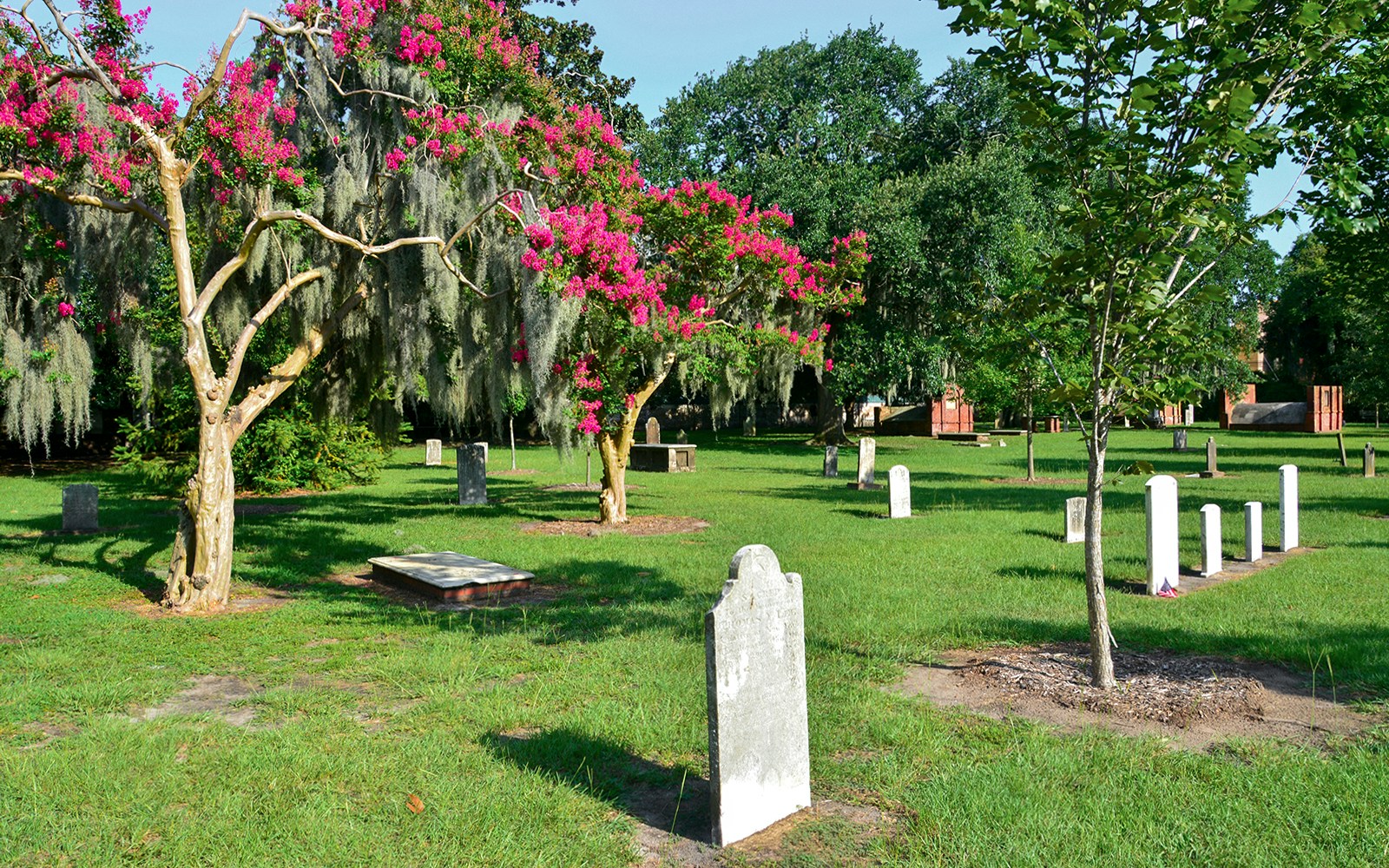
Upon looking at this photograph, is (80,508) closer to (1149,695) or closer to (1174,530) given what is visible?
(1149,695)

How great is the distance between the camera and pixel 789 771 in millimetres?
4070

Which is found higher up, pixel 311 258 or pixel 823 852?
pixel 311 258

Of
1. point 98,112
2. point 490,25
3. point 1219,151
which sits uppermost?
point 490,25

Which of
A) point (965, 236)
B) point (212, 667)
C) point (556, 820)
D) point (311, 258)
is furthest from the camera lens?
point (965, 236)

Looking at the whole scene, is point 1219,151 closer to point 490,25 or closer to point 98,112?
point 490,25

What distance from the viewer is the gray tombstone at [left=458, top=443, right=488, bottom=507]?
54.9 feet

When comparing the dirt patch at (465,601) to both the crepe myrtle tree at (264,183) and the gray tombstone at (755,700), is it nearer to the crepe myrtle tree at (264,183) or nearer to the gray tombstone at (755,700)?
the crepe myrtle tree at (264,183)

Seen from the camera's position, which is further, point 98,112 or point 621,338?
point 621,338

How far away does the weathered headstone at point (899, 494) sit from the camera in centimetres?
1448

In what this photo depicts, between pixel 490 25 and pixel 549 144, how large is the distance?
157 cm

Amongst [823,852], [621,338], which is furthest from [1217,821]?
[621,338]

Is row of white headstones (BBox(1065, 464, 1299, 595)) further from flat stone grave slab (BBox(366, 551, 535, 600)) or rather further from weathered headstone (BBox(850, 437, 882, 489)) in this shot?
A: weathered headstone (BBox(850, 437, 882, 489))

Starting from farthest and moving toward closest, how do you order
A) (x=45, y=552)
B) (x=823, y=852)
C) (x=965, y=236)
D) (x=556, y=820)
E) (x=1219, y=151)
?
(x=965, y=236) → (x=45, y=552) → (x=1219, y=151) → (x=556, y=820) → (x=823, y=852)

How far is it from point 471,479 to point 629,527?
4.54m
